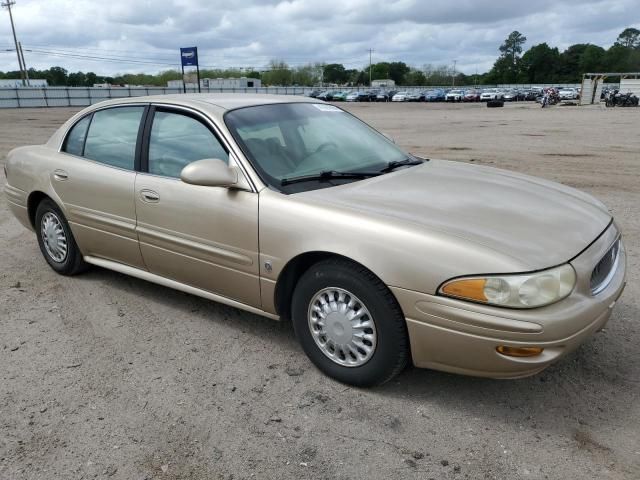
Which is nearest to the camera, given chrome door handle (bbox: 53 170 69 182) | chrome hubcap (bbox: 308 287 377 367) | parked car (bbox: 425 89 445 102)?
chrome hubcap (bbox: 308 287 377 367)

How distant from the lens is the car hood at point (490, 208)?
268 centimetres

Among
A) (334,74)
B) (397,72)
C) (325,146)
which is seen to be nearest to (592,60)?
(397,72)

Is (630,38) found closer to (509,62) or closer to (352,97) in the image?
(509,62)

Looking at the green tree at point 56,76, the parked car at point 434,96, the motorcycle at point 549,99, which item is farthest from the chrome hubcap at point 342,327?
the green tree at point 56,76

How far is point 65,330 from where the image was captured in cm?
390

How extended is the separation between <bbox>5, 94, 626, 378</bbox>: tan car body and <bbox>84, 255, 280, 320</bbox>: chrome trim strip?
0.01 metres

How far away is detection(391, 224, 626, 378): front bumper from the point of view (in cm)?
250

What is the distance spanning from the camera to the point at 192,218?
3506 millimetres

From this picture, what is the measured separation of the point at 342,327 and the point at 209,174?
3.78ft

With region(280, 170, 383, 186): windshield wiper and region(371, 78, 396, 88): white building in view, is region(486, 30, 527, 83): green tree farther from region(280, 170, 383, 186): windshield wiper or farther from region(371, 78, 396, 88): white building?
region(280, 170, 383, 186): windshield wiper

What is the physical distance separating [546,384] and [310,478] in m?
1.49

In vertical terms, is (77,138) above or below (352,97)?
above

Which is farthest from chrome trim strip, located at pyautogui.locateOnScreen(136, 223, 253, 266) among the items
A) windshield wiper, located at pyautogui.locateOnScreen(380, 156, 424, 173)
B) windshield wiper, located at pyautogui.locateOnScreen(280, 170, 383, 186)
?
windshield wiper, located at pyautogui.locateOnScreen(380, 156, 424, 173)

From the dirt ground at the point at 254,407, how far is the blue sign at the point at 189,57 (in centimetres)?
2621
